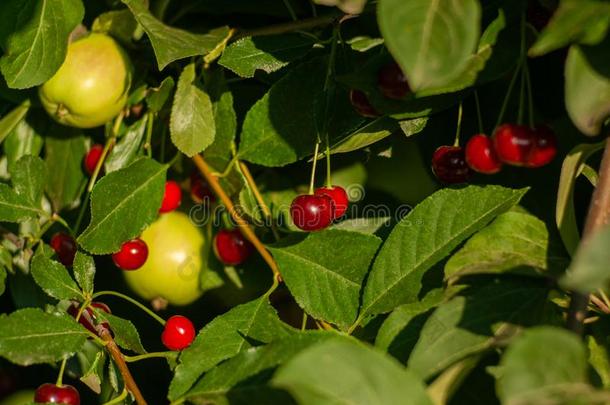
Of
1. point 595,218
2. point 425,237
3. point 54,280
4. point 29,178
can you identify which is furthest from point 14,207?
point 595,218

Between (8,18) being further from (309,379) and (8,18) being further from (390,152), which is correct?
(309,379)

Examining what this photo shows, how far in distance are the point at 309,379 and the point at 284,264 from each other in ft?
2.05

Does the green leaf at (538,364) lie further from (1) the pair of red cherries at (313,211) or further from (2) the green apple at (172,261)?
(2) the green apple at (172,261)

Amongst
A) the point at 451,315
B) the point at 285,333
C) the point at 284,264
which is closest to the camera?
the point at 451,315

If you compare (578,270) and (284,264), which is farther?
(284,264)

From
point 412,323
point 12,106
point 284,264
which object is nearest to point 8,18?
point 12,106

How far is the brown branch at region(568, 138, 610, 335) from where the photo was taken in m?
1.01

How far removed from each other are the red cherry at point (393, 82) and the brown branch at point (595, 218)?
0.25m

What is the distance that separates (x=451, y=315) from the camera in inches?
40.4

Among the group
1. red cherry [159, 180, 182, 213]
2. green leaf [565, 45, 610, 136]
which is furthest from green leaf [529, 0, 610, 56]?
red cherry [159, 180, 182, 213]

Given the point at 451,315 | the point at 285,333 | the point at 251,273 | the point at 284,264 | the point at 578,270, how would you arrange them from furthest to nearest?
the point at 251,273 < the point at 284,264 < the point at 285,333 < the point at 451,315 < the point at 578,270

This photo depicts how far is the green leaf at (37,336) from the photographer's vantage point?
118 cm

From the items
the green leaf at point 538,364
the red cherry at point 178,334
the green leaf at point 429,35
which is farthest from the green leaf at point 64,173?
the green leaf at point 538,364

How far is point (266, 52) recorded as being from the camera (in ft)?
4.47
